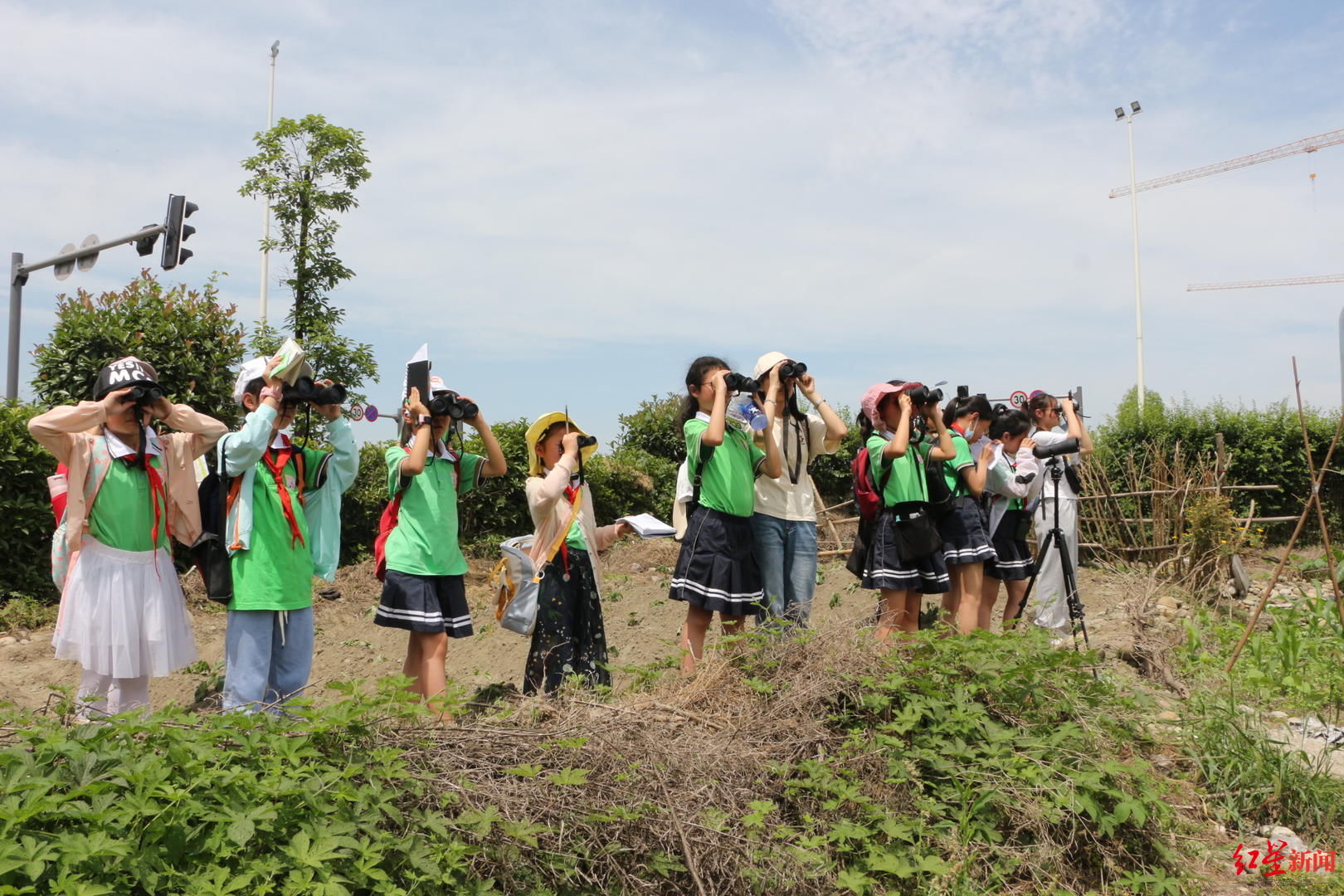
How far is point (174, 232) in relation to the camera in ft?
34.4

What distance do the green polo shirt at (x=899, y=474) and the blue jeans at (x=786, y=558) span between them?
55 centimetres

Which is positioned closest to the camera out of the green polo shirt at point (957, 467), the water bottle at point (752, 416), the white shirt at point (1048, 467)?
the water bottle at point (752, 416)

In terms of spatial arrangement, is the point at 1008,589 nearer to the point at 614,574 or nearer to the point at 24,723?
the point at 614,574

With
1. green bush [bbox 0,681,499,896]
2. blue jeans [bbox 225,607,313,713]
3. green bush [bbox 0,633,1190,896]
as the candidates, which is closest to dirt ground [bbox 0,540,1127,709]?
blue jeans [bbox 225,607,313,713]

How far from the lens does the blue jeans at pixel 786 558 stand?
214 inches

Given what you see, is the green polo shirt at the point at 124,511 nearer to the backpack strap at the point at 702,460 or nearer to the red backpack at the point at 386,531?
the red backpack at the point at 386,531

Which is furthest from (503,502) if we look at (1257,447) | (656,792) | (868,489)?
(1257,447)

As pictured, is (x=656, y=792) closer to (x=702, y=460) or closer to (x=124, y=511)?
(x=702, y=460)

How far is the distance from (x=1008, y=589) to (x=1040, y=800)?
3.42 meters

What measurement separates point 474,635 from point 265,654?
3.05 meters

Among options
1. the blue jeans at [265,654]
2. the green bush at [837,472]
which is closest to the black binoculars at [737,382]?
the blue jeans at [265,654]

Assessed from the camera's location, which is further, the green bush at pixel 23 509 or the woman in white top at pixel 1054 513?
the green bush at pixel 23 509

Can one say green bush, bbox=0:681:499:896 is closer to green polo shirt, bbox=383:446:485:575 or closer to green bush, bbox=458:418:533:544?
green polo shirt, bbox=383:446:485:575

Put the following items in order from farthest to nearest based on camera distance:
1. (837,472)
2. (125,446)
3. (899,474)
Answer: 1. (837,472)
2. (899,474)
3. (125,446)
